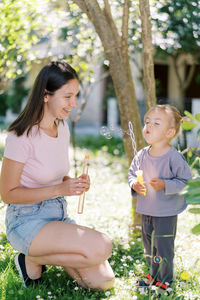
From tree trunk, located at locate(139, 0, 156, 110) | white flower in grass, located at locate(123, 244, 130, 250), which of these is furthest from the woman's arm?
tree trunk, located at locate(139, 0, 156, 110)

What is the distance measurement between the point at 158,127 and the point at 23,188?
0.87 m

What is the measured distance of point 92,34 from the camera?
534 cm

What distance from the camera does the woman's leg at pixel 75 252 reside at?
7.88ft

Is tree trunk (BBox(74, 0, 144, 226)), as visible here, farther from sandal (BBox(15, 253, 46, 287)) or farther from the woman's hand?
sandal (BBox(15, 253, 46, 287))

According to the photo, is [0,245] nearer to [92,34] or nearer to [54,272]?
[54,272]

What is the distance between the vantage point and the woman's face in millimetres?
2535

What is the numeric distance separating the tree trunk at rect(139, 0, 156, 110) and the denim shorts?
3.71 feet

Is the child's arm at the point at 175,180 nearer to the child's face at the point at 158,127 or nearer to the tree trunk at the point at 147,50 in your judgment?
the child's face at the point at 158,127

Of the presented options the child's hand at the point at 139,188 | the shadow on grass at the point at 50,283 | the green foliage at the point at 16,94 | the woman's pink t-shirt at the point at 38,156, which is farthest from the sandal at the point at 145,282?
the green foliage at the point at 16,94

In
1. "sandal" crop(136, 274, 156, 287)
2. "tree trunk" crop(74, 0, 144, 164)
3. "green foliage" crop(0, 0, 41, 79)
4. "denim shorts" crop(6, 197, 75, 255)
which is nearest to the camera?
"denim shorts" crop(6, 197, 75, 255)

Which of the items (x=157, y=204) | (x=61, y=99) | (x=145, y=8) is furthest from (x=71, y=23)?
(x=157, y=204)

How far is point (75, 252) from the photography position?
2426 millimetres

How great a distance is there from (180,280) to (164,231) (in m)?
0.44

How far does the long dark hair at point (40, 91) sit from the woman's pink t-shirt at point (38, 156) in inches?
2.0
